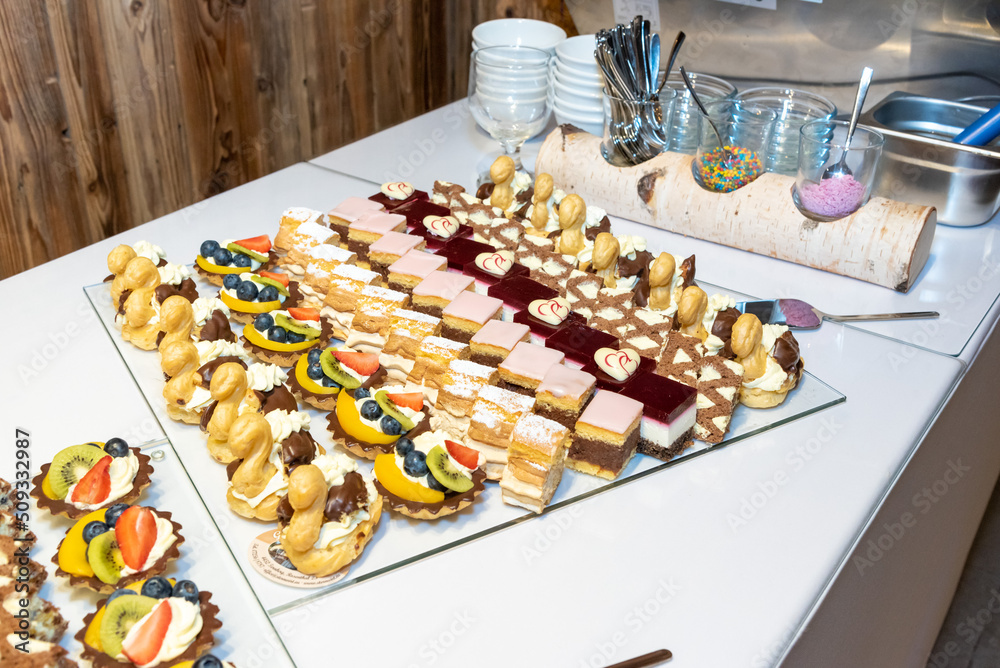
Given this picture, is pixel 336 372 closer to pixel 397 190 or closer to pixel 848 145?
pixel 397 190

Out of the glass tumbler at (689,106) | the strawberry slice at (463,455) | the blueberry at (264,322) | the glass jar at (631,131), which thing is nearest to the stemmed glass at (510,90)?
the glass jar at (631,131)

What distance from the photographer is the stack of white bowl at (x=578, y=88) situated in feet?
8.78

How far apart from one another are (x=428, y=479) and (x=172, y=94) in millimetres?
2035

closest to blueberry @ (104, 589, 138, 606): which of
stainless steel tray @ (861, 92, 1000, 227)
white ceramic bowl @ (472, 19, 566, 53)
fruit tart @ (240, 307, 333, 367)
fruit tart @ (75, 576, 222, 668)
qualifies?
fruit tart @ (75, 576, 222, 668)

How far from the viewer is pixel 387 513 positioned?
1455mm

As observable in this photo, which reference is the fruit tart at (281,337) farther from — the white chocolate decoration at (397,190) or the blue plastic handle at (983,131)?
the blue plastic handle at (983,131)

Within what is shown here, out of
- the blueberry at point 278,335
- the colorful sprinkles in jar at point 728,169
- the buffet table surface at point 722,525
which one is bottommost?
the buffet table surface at point 722,525

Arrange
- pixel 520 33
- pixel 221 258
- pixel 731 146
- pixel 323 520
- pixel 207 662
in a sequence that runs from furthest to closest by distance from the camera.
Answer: pixel 520 33 → pixel 731 146 → pixel 221 258 → pixel 323 520 → pixel 207 662

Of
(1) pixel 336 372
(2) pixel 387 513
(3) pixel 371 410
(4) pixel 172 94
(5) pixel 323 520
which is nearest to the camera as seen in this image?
(5) pixel 323 520

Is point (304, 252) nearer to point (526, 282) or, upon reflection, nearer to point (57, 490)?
point (526, 282)

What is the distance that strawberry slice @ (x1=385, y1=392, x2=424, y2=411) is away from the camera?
162 cm

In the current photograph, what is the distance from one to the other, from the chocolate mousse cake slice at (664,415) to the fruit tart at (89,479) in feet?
2.93

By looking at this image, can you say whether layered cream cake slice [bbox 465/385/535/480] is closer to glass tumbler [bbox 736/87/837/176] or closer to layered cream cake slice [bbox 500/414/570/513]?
layered cream cake slice [bbox 500/414/570/513]

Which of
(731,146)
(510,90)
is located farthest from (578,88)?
(731,146)
